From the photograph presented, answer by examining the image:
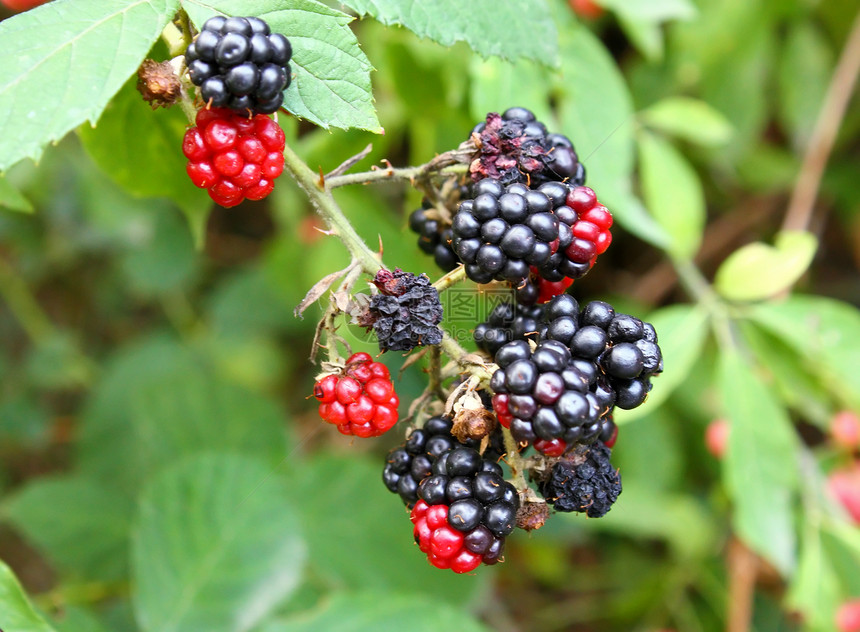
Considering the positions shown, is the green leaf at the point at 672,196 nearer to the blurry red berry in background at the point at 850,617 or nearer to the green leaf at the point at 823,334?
the green leaf at the point at 823,334

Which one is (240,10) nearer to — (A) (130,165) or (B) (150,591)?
(A) (130,165)

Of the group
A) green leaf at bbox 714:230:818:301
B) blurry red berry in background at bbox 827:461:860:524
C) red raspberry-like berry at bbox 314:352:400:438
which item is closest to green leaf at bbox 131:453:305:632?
red raspberry-like berry at bbox 314:352:400:438

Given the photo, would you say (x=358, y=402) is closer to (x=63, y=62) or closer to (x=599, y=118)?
(x=63, y=62)

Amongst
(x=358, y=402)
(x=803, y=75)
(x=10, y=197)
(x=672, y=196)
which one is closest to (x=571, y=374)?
Answer: (x=358, y=402)

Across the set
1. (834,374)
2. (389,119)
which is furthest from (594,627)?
(389,119)

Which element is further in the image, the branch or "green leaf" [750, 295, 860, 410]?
the branch

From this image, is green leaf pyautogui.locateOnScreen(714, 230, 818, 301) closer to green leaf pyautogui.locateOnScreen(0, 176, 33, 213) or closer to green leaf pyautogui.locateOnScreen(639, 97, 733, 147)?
green leaf pyautogui.locateOnScreen(639, 97, 733, 147)

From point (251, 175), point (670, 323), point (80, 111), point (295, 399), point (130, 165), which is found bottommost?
point (295, 399)
